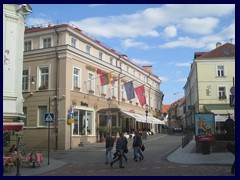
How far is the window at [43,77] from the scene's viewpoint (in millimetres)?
32312

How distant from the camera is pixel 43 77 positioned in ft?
108

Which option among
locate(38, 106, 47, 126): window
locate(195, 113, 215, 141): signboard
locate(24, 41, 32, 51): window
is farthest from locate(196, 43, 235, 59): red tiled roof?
locate(195, 113, 215, 141): signboard

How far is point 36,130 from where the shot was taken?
31828 mm

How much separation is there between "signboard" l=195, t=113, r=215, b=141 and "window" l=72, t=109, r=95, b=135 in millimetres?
12889

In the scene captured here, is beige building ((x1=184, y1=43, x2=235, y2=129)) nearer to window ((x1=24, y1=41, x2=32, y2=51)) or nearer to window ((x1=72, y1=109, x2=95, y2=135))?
window ((x1=72, y1=109, x2=95, y2=135))

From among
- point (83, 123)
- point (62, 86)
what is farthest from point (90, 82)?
point (62, 86)

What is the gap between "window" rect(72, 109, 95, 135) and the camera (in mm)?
32594

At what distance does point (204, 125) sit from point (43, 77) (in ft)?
54.1

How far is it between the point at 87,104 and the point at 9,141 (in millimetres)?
13931

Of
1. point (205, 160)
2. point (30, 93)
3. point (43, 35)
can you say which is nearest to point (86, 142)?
point (30, 93)

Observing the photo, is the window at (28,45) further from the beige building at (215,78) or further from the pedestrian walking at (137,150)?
the beige building at (215,78)

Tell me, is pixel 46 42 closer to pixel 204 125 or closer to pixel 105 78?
pixel 105 78

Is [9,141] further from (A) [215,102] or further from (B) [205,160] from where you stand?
(A) [215,102]

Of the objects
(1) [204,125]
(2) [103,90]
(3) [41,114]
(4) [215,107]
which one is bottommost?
(1) [204,125]
